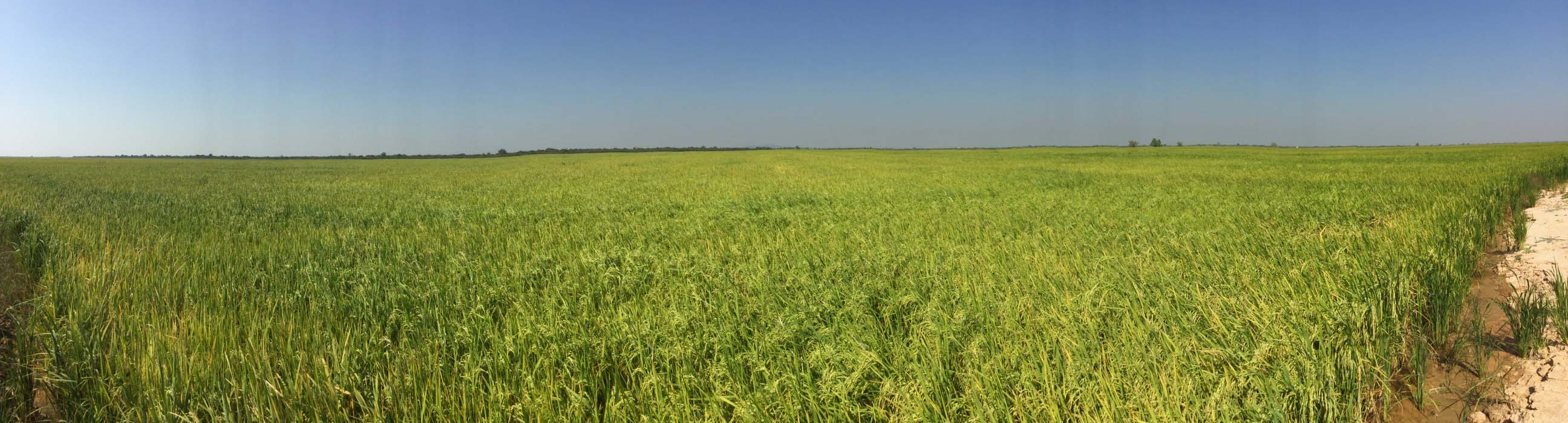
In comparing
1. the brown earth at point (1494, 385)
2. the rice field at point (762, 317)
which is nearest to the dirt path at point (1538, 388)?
the brown earth at point (1494, 385)

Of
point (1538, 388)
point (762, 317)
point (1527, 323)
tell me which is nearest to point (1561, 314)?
point (1527, 323)

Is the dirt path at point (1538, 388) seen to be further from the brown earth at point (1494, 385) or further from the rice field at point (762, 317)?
the rice field at point (762, 317)

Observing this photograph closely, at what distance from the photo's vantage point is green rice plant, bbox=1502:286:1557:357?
3.09 m

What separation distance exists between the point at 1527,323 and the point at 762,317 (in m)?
4.25

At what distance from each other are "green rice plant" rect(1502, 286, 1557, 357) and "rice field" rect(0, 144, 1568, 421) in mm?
243

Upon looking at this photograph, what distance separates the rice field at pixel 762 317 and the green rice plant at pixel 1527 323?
0.24 m

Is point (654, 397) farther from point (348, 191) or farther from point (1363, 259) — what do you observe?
point (348, 191)

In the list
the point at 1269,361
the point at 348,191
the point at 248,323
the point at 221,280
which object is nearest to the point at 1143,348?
the point at 1269,361

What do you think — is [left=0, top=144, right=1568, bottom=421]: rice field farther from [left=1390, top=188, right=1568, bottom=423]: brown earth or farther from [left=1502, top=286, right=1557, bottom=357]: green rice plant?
[left=1502, top=286, right=1557, bottom=357]: green rice plant

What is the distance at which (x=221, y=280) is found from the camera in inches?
190

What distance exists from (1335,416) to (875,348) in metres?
1.84

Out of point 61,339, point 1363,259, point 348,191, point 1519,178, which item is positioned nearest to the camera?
point 61,339

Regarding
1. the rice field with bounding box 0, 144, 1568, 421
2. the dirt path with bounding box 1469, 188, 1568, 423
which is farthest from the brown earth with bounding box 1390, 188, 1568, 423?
the rice field with bounding box 0, 144, 1568, 421

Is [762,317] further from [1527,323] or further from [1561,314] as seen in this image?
[1561,314]
